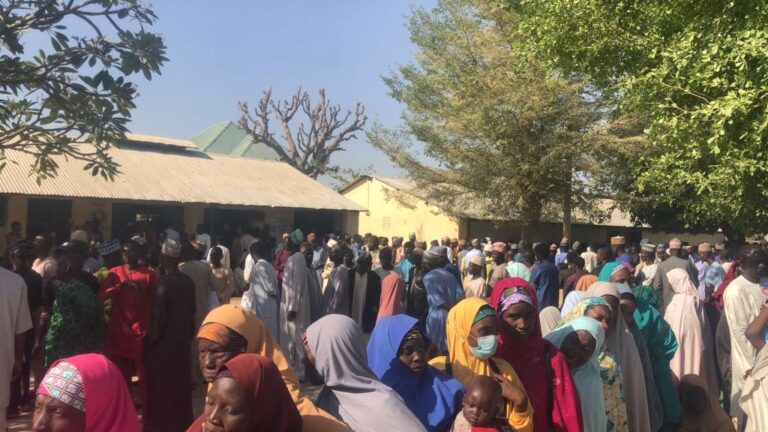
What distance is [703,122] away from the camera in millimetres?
8602

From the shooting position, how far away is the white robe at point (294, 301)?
8.11m

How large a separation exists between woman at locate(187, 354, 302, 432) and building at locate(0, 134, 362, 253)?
12300mm

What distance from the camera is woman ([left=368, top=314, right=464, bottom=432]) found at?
3426mm

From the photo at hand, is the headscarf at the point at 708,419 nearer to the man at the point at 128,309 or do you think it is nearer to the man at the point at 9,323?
the man at the point at 128,309

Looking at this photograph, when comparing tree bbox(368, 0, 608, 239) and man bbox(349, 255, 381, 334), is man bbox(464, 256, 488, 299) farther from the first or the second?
tree bbox(368, 0, 608, 239)

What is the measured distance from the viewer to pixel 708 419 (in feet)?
15.2

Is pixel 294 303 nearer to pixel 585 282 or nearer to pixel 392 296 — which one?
pixel 392 296

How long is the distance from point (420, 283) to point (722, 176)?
15.0ft

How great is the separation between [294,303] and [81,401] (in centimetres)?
554

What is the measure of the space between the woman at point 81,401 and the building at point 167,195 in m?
11.9

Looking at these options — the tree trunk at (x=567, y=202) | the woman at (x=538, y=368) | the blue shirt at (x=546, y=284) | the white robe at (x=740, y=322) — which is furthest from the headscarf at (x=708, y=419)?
the tree trunk at (x=567, y=202)

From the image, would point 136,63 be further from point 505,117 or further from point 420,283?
point 505,117

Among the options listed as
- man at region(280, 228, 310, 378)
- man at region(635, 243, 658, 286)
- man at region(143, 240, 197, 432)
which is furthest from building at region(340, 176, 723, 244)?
man at region(143, 240, 197, 432)

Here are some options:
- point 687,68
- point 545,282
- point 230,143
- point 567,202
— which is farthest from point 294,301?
point 230,143
